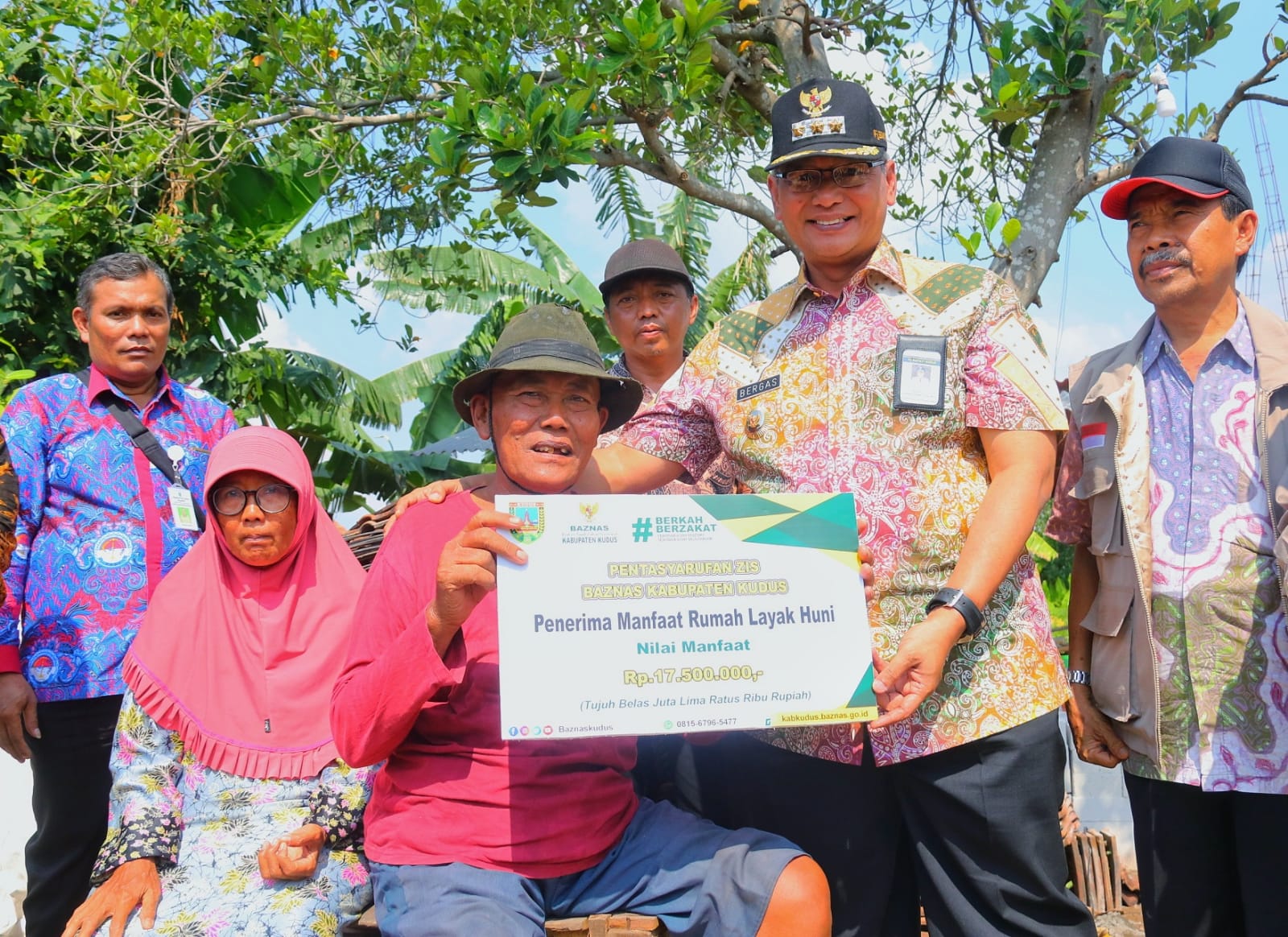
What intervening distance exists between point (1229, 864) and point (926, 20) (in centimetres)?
492

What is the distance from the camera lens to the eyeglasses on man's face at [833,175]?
8.82 feet

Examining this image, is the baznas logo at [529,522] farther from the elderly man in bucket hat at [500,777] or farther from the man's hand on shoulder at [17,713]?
the man's hand on shoulder at [17,713]

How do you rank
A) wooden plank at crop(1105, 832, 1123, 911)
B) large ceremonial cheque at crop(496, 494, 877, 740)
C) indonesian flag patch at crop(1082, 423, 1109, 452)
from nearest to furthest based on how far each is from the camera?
large ceremonial cheque at crop(496, 494, 877, 740), indonesian flag patch at crop(1082, 423, 1109, 452), wooden plank at crop(1105, 832, 1123, 911)

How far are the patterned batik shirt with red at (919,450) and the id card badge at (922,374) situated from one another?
0.09 feet

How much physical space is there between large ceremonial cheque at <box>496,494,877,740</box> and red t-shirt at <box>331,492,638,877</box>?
280mm

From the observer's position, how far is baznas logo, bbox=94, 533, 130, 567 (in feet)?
12.4

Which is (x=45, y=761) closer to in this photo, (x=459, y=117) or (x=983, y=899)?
(x=459, y=117)

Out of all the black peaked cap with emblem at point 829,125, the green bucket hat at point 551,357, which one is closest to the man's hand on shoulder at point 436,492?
the green bucket hat at point 551,357

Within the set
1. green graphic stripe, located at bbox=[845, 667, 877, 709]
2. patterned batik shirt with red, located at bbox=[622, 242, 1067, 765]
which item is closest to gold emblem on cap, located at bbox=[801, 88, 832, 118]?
patterned batik shirt with red, located at bbox=[622, 242, 1067, 765]

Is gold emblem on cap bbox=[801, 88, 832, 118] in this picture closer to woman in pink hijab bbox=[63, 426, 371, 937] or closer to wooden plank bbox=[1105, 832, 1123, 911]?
woman in pink hijab bbox=[63, 426, 371, 937]

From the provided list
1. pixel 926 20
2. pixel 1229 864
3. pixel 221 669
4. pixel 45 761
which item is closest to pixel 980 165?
pixel 926 20

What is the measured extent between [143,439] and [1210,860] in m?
3.73

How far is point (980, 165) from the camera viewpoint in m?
6.56

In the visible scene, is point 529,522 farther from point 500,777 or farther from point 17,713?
point 17,713
